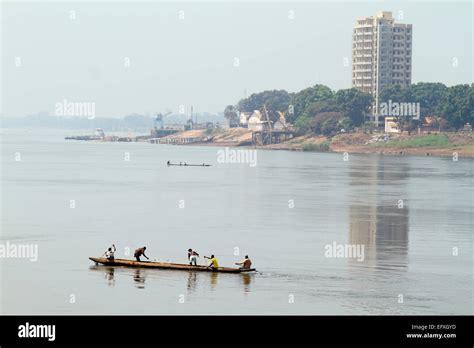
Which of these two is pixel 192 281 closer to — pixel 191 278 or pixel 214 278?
pixel 191 278

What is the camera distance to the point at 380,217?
3329 inches

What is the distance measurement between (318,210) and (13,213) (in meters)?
27.3

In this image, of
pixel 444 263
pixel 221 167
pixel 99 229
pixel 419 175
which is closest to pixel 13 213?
pixel 99 229

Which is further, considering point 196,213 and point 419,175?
point 419,175

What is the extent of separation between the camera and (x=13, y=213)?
86062mm

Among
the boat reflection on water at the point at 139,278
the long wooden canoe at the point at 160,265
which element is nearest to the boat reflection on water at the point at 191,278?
the boat reflection on water at the point at 139,278

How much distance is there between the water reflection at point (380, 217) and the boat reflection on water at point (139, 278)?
13.7 metres

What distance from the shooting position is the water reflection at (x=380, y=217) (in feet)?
207

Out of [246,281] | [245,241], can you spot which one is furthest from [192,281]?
[245,241]

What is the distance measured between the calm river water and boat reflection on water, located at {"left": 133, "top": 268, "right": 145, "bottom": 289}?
0.11m

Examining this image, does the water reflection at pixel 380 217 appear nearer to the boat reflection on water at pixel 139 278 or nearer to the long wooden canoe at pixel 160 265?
the long wooden canoe at pixel 160 265

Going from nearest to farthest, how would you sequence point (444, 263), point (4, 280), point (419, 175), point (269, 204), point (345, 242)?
point (4, 280), point (444, 263), point (345, 242), point (269, 204), point (419, 175)

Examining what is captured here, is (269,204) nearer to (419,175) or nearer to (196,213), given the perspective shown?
(196,213)
